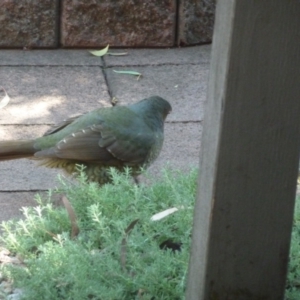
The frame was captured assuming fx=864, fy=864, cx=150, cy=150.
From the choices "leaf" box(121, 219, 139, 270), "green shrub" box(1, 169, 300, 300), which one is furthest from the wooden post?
"leaf" box(121, 219, 139, 270)

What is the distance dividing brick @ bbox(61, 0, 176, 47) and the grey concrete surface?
0.12 m

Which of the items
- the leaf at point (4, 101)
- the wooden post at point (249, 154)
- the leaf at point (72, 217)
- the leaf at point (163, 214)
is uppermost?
the wooden post at point (249, 154)

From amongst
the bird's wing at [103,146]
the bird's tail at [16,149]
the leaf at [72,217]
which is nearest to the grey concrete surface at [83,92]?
the bird's tail at [16,149]

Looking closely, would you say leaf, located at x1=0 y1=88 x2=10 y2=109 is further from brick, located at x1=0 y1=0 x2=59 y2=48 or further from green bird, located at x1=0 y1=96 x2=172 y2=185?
green bird, located at x1=0 y1=96 x2=172 y2=185

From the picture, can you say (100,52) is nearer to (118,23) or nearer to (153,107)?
(118,23)

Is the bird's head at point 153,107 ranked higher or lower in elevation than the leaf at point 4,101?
higher

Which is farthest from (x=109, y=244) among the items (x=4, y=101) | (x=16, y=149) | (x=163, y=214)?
(x=4, y=101)

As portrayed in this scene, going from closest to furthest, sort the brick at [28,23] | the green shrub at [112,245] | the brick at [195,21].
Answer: the green shrub at [112,245] < the brick at [28,23] < the brick at [195,21]

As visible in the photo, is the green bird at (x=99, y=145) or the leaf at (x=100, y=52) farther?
the leaf at (x=100, y=52)

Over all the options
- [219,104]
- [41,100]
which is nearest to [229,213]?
[219,104]

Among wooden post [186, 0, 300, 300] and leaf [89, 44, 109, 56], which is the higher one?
wooden post [186, 0, 300, 300]

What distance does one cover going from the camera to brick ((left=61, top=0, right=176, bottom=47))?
7.60 meters

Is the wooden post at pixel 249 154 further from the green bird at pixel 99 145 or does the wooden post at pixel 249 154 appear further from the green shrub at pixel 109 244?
the green bird at pixel 99 145

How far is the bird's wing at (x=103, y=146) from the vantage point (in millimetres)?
5027
